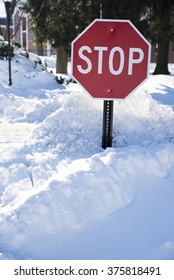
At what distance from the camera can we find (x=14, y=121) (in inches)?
259

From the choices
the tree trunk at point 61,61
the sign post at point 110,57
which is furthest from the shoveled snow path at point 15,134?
the tree trunk at point 61,61

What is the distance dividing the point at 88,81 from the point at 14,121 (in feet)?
10.9

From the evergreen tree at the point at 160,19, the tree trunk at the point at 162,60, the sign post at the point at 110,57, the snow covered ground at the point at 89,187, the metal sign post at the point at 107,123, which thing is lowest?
the snow covered ground at the point at 89,187

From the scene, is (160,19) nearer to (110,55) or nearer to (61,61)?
(61,61)

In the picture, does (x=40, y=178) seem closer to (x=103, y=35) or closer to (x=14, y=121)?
(x=103, y=35)

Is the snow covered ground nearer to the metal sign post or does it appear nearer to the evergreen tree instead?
the metal sign post

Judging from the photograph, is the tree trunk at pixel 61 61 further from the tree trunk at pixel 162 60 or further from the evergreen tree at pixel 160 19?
the evergreen tree at pixel 160 19

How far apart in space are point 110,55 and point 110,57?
2 cm

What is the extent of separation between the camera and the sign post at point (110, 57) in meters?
3.51

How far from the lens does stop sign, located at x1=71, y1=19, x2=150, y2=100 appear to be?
138 inches

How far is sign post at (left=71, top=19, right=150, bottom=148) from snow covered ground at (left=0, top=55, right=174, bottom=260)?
0.81 m

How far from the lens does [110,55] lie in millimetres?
3551

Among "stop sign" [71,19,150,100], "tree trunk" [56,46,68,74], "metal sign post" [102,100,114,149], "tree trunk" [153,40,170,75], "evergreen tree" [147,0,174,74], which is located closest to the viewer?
"stop sign" [71,19,150,100]

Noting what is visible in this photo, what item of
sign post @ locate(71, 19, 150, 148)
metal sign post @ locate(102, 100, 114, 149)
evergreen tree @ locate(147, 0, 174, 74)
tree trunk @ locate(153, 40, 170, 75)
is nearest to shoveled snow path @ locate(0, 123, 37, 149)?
metal sign post @ locate(102, 100, 114, 149)
